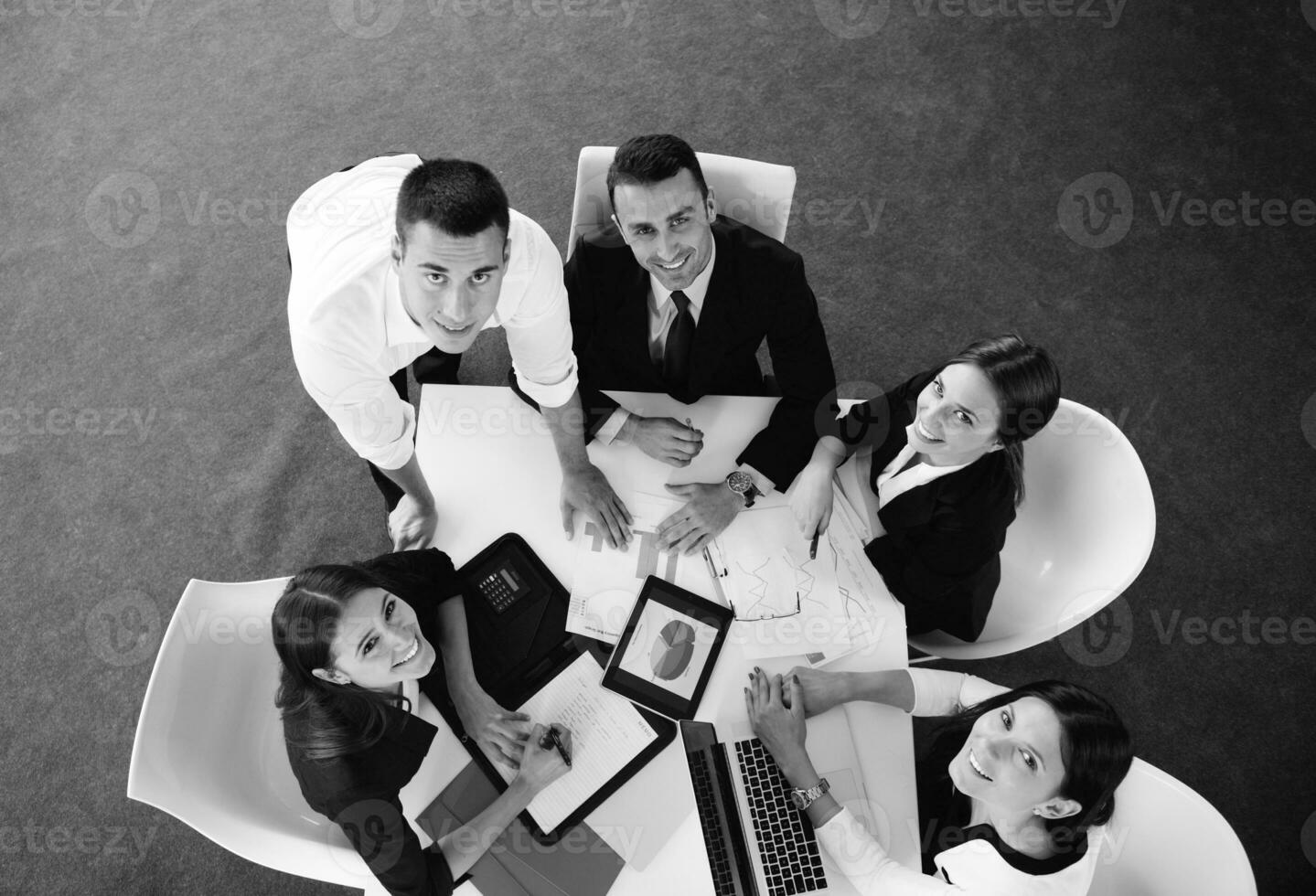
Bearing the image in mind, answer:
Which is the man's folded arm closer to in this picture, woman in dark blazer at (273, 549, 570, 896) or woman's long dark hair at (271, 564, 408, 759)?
woman in dark blazer at (273, 549, 570, 896)

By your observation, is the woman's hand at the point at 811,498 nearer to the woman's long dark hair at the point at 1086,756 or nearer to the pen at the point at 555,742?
the woman's long dark hair at the point at 1086,756

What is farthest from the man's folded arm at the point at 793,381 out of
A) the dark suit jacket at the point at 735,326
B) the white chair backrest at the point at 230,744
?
the white chair backrest at the point at 230,744

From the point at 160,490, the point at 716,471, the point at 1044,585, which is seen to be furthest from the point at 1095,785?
the point at 160,490

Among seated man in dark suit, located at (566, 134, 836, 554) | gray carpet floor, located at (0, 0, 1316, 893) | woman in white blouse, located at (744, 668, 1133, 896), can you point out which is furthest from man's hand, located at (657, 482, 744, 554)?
gray carpet floor, located at (0, 0, 1316, 893)

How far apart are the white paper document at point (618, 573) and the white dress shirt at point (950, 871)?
0.51 metres

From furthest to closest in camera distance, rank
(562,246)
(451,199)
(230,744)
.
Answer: (562,246) → (230,744) → (451,199)

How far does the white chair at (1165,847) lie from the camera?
58.7 inches

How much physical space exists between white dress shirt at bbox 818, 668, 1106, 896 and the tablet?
1.15ft

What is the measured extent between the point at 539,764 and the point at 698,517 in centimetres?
58

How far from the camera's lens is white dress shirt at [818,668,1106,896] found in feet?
4.92

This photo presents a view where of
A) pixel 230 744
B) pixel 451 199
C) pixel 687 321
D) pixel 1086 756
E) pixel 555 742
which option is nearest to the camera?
pixel 451 199

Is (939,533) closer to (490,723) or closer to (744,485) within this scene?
(744,485)

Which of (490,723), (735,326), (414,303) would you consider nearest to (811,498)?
(735,326)

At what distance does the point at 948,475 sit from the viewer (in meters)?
1.75
